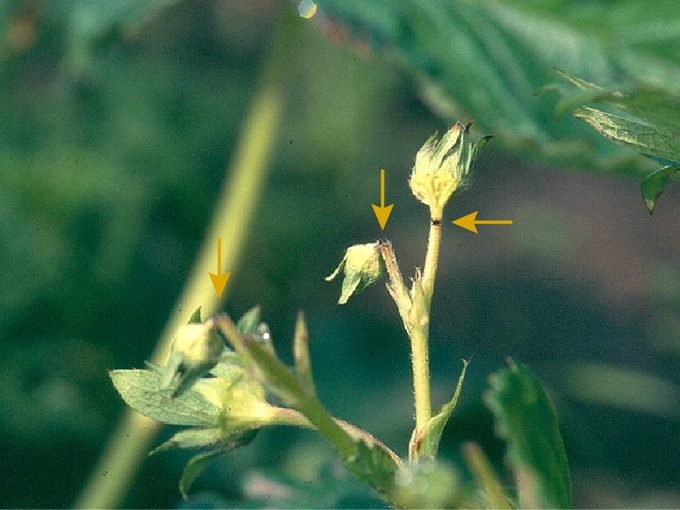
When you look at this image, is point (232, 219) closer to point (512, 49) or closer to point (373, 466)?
point (512, 49)

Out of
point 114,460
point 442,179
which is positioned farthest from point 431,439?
point 114,460

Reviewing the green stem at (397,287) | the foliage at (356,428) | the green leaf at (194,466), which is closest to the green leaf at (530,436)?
the foliage at (356,428)

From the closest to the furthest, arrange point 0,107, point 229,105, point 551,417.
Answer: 1. point 551,417
2. point 0,107
3. point 229,105

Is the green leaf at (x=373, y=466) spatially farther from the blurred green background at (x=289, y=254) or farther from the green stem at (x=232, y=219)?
the green stem at (x=232, y=219)

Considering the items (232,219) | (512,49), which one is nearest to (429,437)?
(512,49)

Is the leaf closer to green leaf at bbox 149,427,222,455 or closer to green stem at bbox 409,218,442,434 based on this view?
green leaf at bbox 149,427,222,455

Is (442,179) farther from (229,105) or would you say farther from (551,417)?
(229,105)

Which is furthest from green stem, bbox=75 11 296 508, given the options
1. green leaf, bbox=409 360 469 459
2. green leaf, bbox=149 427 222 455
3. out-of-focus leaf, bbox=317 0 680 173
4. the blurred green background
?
green leaf, bbox=409 360 469 459
